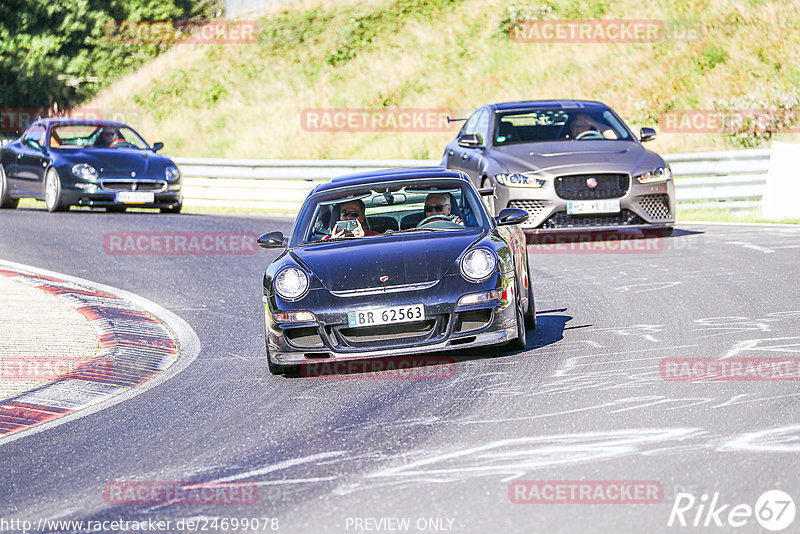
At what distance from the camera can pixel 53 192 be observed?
67.9ft

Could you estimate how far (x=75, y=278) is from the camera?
13.8 meters

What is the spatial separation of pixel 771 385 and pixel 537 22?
27.6 meters

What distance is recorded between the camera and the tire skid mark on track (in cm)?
784

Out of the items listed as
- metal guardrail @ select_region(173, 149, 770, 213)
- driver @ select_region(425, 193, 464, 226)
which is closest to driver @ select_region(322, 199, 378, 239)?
driver @ select_region(425, 193, 464, 226)

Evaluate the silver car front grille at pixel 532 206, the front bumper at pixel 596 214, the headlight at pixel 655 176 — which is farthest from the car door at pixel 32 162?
the headlight at pixel 655 176

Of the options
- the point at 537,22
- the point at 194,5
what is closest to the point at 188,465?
the point at 537,22

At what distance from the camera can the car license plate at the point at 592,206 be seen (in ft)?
45.8

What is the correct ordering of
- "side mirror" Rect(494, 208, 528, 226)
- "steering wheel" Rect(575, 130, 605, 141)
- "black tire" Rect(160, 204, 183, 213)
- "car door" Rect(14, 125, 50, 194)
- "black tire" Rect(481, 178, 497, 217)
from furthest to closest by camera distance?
"car door" Rect(14, 125, 50, 194), "black tire" Rect(160, 204, 183, 213), "steering wheel" Rect(575, 130, 605, 141), "black tire" Rect(481, 178, 497, 217), "side mirror" Rect(494, 208, 528, 226)

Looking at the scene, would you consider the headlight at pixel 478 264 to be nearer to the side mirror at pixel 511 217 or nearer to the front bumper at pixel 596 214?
the side mirror at pixel 511 217

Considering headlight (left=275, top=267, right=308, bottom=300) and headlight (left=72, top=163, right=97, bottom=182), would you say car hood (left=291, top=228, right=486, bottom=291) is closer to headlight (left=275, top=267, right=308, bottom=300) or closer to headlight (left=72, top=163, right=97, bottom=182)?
headlight (left=275, top=267, right=308, bottom=300)

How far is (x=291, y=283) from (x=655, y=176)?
709cm

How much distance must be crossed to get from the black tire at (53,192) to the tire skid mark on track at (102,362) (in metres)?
7.83

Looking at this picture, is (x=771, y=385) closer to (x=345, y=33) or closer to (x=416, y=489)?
(x=416, y=489)

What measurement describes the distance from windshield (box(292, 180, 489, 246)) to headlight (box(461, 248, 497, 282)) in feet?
2.56
